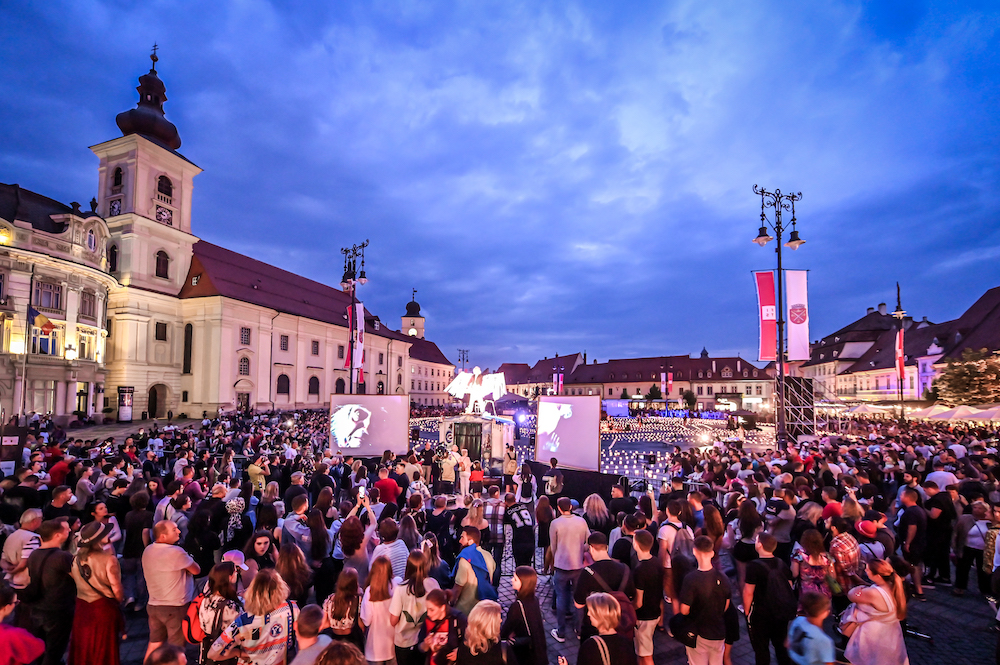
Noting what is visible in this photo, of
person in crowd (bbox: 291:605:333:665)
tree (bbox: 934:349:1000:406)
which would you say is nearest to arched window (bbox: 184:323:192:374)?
person in crowd (bbox: 291:605:333:665)

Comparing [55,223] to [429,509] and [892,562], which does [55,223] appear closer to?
[429,509]

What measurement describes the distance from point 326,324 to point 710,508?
55160 mm

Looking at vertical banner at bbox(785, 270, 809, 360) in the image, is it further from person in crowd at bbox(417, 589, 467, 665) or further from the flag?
the flag

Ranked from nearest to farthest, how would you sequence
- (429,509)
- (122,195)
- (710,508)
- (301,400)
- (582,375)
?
1. (710,508)
2. (429,509)
3. (122,195)
4. (301,400)
5. (582,375)

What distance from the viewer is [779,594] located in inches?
202

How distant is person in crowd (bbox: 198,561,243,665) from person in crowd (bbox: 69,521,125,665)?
114 cm

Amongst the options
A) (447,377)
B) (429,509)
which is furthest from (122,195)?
(447,377)

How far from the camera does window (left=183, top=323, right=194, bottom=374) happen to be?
4278 cm

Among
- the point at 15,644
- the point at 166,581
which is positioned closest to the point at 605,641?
the point at 166,581

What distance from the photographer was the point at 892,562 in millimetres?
5227

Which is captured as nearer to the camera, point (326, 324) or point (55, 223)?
point (55, 223)

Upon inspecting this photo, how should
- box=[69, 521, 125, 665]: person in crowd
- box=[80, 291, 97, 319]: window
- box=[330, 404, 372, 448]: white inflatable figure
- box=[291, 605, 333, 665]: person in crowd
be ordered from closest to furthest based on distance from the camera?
box=[291, 605, 333, 665]: person in crowd → box=[69, 521, 125, 665]: person in crowd → box=[330, 404, 372, 448]: white inflatable figure → box=[80, 291, 97, 319]: window

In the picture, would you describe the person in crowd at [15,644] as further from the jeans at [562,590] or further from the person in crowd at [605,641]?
the jeans at [562,590]

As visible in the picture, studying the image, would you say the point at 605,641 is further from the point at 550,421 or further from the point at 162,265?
the point at 162,265
